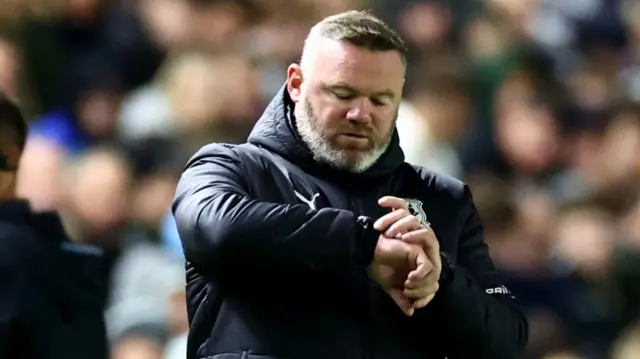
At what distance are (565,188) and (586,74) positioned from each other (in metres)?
0.96

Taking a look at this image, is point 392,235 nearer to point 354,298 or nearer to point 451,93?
point 354,298

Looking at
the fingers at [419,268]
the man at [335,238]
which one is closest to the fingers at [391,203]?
the man at [335,238]

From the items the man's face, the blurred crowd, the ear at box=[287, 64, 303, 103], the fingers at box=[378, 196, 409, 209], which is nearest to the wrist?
the fingers at box=[378, 196, 409, 209]

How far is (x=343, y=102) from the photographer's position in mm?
2898

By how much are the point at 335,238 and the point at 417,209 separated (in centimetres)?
34

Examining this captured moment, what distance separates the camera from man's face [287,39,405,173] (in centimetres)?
289

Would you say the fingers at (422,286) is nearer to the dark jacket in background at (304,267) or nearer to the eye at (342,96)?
the dark jacket in background at (304,267)

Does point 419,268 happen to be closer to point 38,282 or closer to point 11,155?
point 38,282

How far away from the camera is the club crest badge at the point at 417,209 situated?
296 cm

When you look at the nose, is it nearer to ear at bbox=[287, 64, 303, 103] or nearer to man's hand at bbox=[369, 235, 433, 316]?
ear at bbox=[287, 64, 303, 103]

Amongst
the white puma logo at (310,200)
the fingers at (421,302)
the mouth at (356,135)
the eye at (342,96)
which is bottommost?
the fingers at (421,302)

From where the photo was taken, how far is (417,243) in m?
2.74

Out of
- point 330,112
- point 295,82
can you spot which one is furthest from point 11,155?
point 330,112

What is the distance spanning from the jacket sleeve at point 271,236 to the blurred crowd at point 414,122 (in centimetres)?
267
